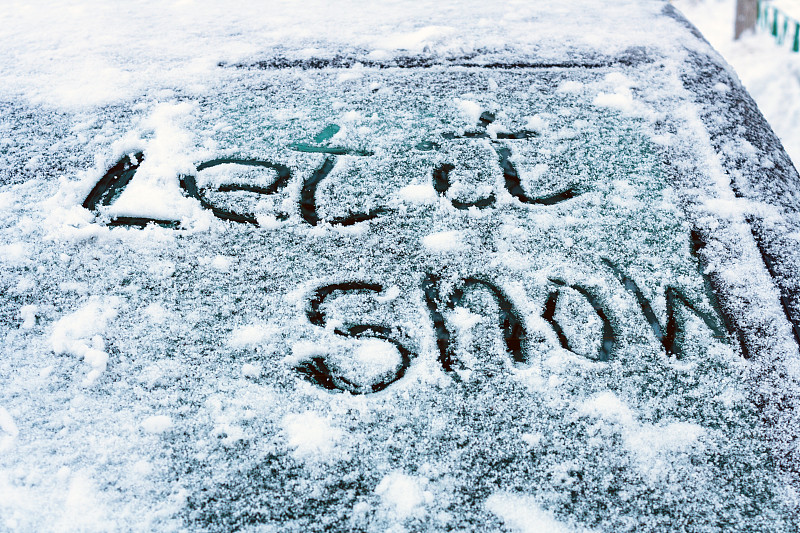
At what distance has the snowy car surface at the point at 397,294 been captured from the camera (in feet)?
2.39

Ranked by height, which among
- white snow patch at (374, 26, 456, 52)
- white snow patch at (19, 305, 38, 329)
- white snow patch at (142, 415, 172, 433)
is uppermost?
white snow patch at (374, 26, 456, 52)

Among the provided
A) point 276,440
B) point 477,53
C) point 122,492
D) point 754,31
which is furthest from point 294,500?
point 754,31

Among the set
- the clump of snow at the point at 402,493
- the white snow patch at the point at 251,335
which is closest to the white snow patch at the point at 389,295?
the white snow patch at the point at 251,335

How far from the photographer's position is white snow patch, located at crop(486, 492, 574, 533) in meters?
0.70

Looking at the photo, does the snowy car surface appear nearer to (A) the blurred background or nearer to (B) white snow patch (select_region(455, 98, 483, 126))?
(B) white snow patch (select_region(455, 98, 483, 126))

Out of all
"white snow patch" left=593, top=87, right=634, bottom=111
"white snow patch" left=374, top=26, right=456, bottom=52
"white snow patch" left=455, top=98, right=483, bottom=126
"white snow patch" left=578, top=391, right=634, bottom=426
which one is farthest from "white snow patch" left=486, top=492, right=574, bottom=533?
"white snow patch" left=374, top=26, right=456, bottom=52

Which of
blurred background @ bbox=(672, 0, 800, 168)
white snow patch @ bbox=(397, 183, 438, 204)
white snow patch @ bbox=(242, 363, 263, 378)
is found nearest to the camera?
white snow patch @ bbox=(242, 363, 263, 378)

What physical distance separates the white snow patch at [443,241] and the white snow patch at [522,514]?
402mm

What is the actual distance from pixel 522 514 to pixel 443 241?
444 millimetres

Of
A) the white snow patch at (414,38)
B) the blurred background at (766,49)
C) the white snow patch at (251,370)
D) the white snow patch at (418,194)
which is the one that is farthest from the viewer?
the blurred background at (766,49)

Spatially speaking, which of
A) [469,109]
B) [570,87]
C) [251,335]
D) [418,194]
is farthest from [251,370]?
[570,87]

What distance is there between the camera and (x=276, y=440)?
2.51 feet

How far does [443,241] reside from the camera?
1.01m

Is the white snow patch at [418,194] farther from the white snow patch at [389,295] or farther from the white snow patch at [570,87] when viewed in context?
the white snow patch at [570,87]
